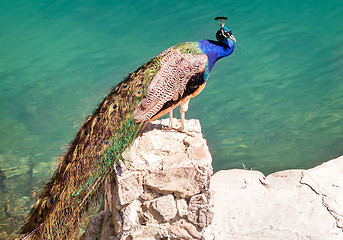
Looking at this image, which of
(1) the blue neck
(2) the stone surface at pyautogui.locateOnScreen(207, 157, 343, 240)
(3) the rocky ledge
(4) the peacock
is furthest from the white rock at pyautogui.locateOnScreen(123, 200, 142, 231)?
(1) the blue neck

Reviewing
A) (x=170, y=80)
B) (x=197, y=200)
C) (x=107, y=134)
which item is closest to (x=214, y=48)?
(x=170, y=80)

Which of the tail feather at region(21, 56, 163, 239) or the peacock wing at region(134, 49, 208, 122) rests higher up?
the peacock wing at region(134, 49, 208, 122)

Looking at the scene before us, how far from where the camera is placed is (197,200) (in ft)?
10.2

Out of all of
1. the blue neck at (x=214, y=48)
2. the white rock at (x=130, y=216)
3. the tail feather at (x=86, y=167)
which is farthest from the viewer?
the blue neck at (x=214, y=48)

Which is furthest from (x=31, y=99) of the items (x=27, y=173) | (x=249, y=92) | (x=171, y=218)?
(x=171, y=218)

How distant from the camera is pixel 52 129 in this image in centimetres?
636

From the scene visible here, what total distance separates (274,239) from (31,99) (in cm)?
489

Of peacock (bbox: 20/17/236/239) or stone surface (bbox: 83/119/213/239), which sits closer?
peacock (bbox: 20/17/236/239)

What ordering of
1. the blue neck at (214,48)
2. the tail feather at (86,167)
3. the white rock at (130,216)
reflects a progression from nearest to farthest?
1. the tail feather at (86,167)
2. the white rock at (130,216)
3. the blue neck at (214,48)

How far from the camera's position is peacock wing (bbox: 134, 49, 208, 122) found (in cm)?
313

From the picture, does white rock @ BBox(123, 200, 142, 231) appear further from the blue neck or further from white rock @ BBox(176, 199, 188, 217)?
the blue neck

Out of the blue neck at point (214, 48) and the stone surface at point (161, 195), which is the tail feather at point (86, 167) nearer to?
the stone surface at point (161, 195)

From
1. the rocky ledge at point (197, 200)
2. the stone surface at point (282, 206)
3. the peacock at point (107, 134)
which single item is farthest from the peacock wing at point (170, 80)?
the stone surface at point (282, 206)

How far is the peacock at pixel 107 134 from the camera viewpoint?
2920 millimetres
